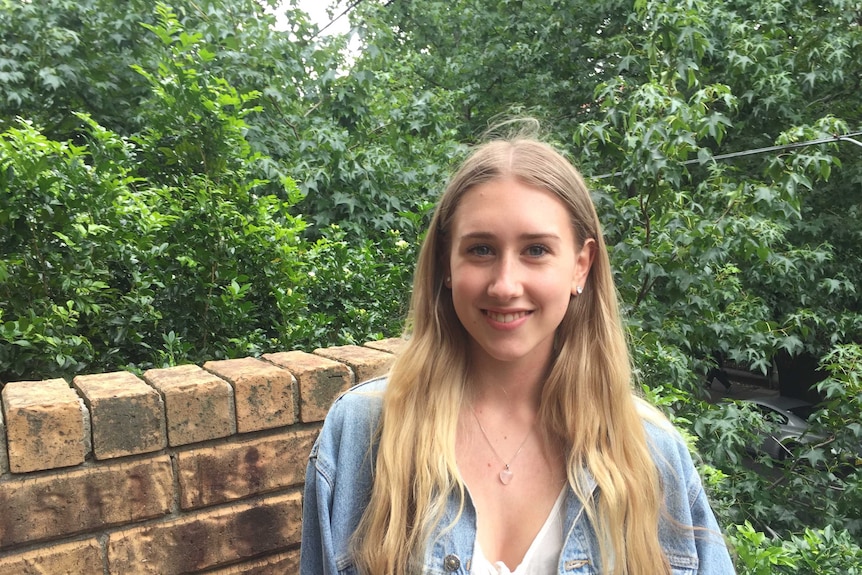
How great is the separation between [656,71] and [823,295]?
11.0ft

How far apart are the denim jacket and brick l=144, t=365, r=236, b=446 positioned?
0.36 metres

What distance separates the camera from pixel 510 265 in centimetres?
123

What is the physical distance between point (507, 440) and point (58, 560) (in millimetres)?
1011

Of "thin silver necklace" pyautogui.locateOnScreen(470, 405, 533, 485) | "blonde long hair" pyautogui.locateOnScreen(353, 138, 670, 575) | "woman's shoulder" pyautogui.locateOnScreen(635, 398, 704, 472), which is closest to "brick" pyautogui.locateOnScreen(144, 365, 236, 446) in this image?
"blonde long hair" pyautogui.locateOnScreen(353, 138, 670, 575)

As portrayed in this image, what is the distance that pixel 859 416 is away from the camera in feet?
12.0

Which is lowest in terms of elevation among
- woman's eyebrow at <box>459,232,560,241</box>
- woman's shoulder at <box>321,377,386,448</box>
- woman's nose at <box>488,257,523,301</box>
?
woman's shoulder at <box>321,377,386,448</box>

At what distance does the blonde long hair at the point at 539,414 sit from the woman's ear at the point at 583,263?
0.02 metres

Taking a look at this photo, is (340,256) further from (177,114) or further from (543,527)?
(543,527)

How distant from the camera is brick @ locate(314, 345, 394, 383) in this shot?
69.1 inches

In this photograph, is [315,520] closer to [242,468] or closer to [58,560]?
[242,468]

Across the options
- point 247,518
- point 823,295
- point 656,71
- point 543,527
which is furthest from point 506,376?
point 823,295

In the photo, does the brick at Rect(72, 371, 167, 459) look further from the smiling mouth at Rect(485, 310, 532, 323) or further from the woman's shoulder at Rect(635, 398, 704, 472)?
the woman's shoulder at Rect(635, 398, 704, 472)

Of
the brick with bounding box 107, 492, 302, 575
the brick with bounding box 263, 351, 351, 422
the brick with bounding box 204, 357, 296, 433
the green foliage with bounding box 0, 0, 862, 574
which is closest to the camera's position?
the brick with bounding box 107, 492, 302, 575

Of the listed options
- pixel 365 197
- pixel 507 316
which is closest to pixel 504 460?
pixel 507 316
